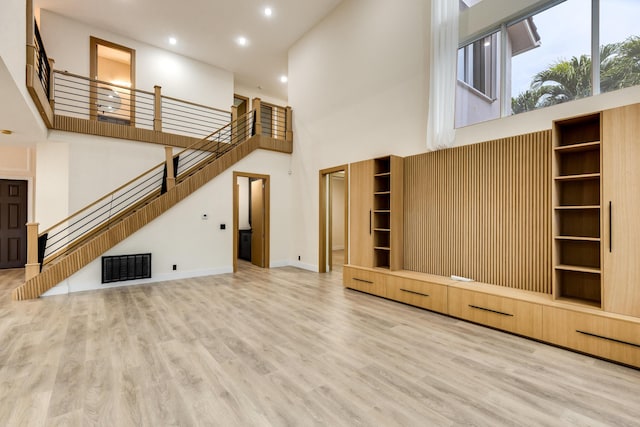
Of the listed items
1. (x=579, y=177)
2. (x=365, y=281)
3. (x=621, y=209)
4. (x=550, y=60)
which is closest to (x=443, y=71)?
(x=550, y=60)

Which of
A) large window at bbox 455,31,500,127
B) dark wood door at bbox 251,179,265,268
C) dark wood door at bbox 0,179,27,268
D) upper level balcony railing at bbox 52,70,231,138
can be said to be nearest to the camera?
large window at bbox 455,31,500,127

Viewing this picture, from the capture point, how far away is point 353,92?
20.3 feet

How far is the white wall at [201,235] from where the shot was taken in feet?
19.2

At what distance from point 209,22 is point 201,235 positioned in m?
5.11

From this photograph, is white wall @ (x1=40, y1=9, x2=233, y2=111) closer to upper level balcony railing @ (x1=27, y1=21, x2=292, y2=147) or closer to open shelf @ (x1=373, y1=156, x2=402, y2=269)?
upper level balcony railing @ (x1=27, y1=21, x2=292, y2=147)

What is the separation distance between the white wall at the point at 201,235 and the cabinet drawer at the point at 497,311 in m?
4.87

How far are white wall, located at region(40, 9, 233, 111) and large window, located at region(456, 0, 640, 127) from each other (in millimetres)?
7210

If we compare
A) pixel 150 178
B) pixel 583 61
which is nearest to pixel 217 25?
pixel 150 178

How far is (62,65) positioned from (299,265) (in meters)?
7.21

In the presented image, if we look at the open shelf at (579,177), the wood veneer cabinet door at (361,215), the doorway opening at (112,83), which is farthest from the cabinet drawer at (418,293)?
the doorway opening at (112,83)

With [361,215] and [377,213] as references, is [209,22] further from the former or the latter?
[377,213]

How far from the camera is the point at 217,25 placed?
721cm

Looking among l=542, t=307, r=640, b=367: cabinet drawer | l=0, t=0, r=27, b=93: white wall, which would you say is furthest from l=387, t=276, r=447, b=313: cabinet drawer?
l=0, t=0, r=27, b=93: white wall

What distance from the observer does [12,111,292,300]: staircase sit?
502 cm
